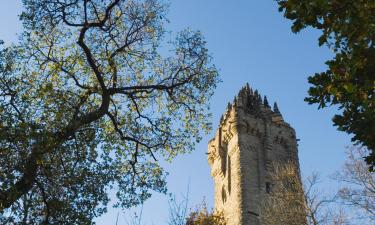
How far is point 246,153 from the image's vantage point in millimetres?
42500

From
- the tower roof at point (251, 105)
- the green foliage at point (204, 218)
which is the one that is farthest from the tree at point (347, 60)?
the tower roof at point (251, 105)

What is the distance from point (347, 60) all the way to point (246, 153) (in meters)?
33.9

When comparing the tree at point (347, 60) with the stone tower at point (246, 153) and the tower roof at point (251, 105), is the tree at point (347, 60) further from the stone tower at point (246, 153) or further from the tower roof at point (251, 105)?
the tower roof at point (251, 105)

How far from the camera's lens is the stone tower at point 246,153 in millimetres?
39094

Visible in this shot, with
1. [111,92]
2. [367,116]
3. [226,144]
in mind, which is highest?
[226,144]

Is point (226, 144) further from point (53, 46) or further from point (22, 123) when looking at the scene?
point (22, 123)

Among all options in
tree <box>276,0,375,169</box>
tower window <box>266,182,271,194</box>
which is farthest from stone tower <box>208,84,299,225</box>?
tree <box>276,0,375,169</box>

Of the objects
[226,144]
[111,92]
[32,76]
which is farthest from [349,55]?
[226,144]

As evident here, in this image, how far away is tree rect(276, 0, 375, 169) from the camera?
28.6ft

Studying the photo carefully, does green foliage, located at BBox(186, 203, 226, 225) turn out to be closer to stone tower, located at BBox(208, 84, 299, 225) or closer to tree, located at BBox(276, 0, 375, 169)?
stone tower, located at BBox(208, 84, 299, 225)

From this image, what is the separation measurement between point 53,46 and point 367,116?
13.6 meters

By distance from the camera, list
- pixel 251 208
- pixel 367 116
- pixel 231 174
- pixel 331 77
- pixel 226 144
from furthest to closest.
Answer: pixel 226 144, pixel 231 174, pixel 251 208, pixel 331 77, pixel 367 116

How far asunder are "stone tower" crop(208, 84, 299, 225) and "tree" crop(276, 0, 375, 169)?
28.9 m

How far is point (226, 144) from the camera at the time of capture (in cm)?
4616
